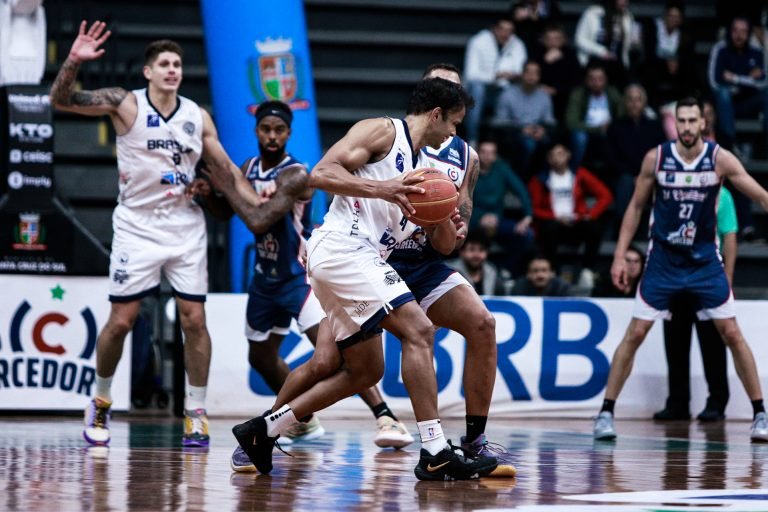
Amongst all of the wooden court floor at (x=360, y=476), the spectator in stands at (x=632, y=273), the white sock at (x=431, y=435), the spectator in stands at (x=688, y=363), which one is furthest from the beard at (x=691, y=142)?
the white sock at (x=431, y=435)

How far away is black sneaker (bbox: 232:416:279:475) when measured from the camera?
270 inches

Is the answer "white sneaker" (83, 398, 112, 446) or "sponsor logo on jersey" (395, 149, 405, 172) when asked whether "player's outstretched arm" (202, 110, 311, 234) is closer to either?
"white sneaker" (83, 398, 112, 446)

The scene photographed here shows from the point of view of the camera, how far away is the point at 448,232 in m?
6.82

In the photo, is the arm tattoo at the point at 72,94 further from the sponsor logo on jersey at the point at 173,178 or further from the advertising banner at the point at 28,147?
the advertising banner at the point at 28,147

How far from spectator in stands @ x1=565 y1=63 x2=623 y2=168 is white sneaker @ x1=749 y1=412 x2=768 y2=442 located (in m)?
6.13

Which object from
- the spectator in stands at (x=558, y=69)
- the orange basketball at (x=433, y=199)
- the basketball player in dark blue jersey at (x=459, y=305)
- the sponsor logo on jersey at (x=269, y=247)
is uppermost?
the spectator in stands at (x=558, y=69)

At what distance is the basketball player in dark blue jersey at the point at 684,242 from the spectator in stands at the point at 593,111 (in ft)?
17.1

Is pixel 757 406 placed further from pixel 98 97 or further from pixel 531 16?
pixel 531 16

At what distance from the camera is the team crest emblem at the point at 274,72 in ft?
42.6

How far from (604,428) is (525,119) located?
22.0 feet

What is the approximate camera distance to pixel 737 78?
16.8 meters

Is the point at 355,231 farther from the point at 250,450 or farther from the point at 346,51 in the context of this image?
the point at 346,51

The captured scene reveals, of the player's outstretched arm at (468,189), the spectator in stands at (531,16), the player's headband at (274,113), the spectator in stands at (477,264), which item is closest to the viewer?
the player's outstretched arm at (468,189)

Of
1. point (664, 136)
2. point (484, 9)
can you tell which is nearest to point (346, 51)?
point (484, 9)
